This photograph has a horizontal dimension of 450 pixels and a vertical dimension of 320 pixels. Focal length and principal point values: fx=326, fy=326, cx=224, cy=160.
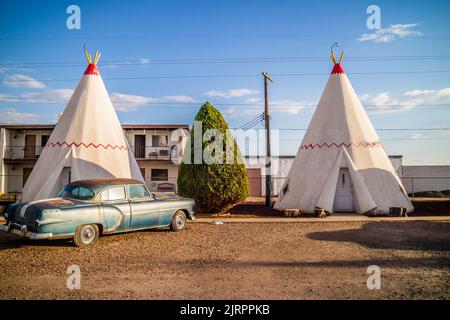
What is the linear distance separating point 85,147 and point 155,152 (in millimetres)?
10709

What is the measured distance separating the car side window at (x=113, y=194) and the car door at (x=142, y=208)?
20 centimetres

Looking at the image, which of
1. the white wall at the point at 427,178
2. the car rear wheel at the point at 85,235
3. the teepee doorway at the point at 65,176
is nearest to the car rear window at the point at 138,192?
the car rear wheel at the point at 85,235

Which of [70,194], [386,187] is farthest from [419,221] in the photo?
[70,194]

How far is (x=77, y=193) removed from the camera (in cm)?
704

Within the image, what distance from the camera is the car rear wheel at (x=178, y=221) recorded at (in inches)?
331

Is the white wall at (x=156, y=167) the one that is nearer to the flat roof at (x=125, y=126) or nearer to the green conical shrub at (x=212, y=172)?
the flat roof at (x=125, y=126)

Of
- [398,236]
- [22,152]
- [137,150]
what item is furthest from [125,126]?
[398,236]

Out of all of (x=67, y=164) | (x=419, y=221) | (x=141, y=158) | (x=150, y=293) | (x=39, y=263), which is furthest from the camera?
(x=141, y=158)

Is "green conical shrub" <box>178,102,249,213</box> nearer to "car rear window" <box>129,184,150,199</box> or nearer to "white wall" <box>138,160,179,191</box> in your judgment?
"car rear window" <box>129,184,150,199</box>

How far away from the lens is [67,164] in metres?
12.0

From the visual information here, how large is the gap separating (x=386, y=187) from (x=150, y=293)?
11134mm

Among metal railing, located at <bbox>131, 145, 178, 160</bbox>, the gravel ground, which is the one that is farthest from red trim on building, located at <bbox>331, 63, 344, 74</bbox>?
metal railing, located at <bbox>131, 145, 178, 160</bbox>

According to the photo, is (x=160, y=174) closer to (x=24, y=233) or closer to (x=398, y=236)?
(x=24, y=233)

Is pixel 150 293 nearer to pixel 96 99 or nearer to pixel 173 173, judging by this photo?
pixel 96 99
